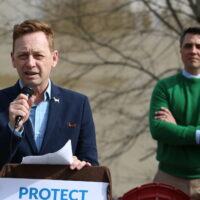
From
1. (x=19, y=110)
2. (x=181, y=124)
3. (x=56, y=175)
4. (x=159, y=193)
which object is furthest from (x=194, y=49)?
(x=19, y=110)

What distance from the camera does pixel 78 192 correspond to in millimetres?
2904

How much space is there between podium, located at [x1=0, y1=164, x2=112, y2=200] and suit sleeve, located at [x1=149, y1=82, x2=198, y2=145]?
1.72 metres

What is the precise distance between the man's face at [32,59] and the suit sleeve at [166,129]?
1602mm

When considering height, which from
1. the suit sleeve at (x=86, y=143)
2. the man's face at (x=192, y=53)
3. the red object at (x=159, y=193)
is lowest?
the red object at (x=159, y=193)

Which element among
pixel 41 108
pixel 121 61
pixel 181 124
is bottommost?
pixel 41 108

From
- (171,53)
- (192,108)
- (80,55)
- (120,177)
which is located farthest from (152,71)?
(192,108)

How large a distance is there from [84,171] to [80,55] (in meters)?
5.58

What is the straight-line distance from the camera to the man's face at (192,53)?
15.7ft

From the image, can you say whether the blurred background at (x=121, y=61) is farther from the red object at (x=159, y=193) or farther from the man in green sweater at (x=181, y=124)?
the red object at (x=159, y=193)

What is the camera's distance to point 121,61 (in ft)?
27.7

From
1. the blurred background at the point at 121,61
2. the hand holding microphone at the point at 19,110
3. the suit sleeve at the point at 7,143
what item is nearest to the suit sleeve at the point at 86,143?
the suit sleeve at the point at 7,143

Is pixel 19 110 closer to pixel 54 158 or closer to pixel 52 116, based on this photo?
pixel 54 158

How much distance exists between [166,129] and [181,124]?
0.56 feet

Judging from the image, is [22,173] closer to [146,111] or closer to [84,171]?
[84,171]
